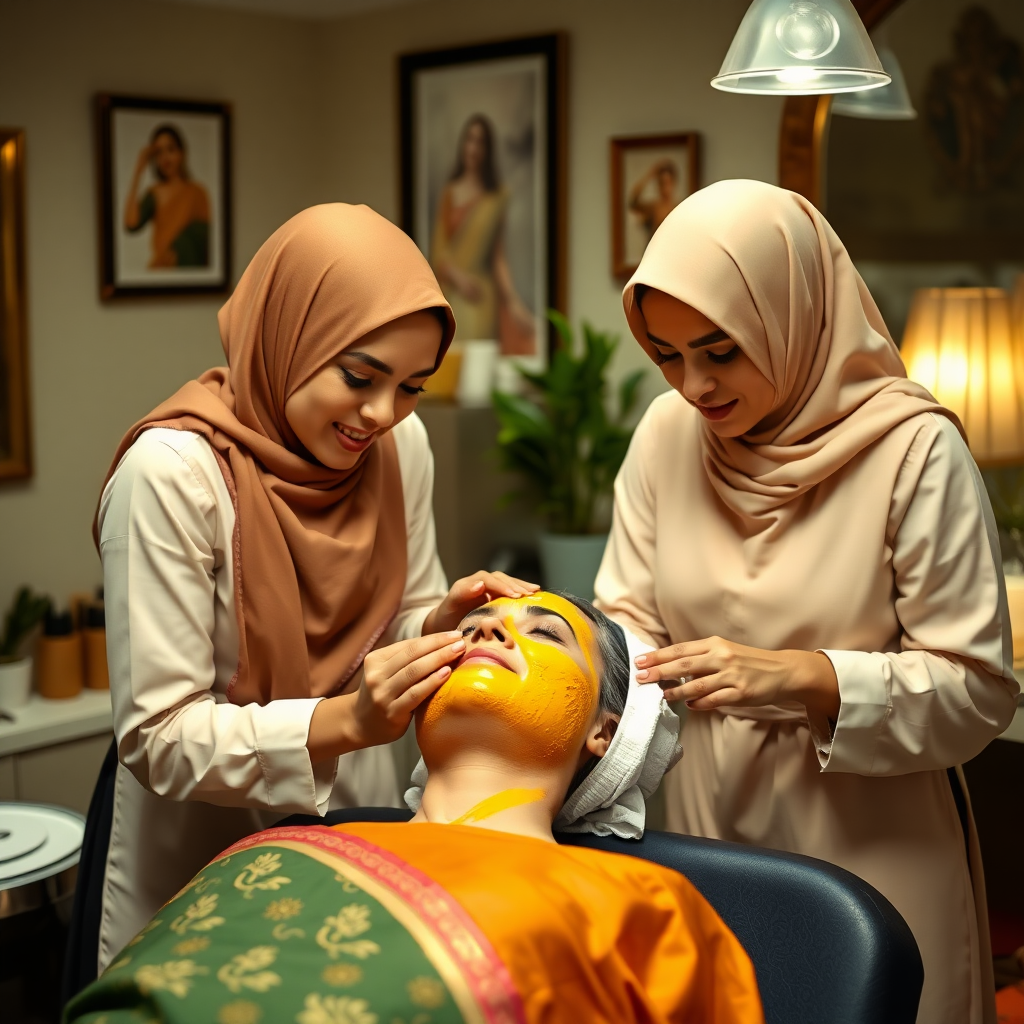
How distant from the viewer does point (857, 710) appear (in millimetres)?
1588

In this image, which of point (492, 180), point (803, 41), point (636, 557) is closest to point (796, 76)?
point (803, 41)

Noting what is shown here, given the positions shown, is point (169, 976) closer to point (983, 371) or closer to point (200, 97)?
point (983, 371)

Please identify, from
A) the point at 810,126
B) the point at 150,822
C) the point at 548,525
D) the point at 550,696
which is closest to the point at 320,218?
the point at 550,696

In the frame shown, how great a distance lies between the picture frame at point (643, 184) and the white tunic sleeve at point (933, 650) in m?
2.12

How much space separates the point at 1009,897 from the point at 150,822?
2.06 metres

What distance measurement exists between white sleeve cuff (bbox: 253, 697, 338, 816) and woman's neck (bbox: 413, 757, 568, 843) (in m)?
0.15

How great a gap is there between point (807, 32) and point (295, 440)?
97 cm

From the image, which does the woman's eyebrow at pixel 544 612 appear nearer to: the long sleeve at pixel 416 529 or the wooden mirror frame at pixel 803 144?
the long sleeve at pixel 416 529

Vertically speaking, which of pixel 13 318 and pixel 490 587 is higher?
pixel 13 318

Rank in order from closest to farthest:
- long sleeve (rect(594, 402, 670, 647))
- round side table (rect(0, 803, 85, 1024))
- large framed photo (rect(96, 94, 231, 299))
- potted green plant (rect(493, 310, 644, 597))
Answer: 1. long sleeve (rect(594, 402, 670, 647))
2. round side table (rect(0, 803, 85, 1024))
3. potted green plant (rect(493, 310, 644, 597))
4. large framed photo (rect(96, 94, 231, 299))

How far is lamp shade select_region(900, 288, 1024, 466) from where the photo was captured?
2.82 meters

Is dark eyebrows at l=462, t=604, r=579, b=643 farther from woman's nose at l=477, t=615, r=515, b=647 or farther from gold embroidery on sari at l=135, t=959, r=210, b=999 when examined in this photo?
gold embroidery on sari at l=135, t=959, r=210, b=999

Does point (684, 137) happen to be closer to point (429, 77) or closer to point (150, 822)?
point (429, 77)

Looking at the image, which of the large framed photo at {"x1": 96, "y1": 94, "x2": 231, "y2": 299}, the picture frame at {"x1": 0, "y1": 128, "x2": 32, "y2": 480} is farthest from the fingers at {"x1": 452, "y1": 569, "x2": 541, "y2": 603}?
the large framed photo at {"x1": 96, "y1": 94, "x2": 231, "y2": 299}
